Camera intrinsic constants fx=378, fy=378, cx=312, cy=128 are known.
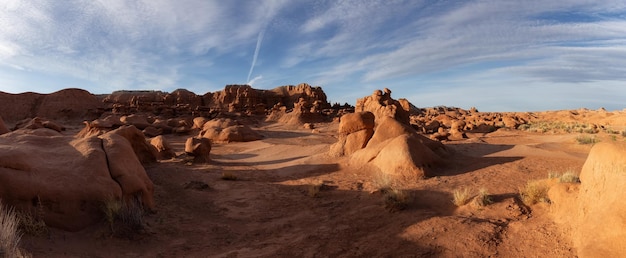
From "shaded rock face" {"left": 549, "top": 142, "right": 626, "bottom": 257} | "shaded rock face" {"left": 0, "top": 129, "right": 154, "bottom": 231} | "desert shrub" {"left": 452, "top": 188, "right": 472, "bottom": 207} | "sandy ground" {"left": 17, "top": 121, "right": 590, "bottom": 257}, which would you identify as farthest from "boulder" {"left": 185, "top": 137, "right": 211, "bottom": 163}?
"shaded rock face" {"left": 549, "top": 142, "right": 626, "bottom": 257}

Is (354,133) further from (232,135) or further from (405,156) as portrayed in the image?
(232,135)

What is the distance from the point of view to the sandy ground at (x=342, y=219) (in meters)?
5.77

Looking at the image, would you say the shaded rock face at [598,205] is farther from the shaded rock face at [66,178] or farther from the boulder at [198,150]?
the boulder at [198,150]

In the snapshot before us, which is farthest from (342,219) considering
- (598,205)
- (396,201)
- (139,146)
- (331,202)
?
(139,146)

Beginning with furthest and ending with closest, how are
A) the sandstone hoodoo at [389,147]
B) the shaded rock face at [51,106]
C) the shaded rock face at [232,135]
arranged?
the shaded rock face at [51,106] → the shaded rock face at [232,135] → the sandstone hoodoo at [389,147]

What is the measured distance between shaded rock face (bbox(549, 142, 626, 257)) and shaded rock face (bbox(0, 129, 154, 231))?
7.54 m

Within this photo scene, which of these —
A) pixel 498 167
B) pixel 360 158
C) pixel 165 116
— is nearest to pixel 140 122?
pixel 165 116

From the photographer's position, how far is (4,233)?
4.19m

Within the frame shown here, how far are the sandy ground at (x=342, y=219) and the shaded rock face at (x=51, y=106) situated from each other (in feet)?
131

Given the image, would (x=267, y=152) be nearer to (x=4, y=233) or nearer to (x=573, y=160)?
(x=573, y=160)

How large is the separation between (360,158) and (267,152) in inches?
295

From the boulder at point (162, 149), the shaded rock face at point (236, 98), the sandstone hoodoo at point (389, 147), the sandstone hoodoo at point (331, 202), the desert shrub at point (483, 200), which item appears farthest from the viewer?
the shaded rock face at point (236, 98)

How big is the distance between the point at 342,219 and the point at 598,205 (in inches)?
171

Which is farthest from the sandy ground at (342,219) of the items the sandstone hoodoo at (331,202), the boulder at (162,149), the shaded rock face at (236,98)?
the shaded rock face at (236,98)
